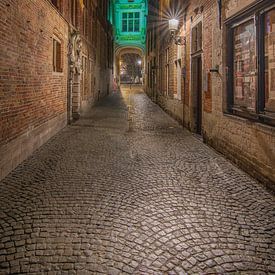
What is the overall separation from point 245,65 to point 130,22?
125 ft

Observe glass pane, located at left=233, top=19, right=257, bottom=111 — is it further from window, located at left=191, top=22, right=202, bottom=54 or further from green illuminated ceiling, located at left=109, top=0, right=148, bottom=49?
green illuminated ceiling, located at left=109, top=0, right=148, bottom=49

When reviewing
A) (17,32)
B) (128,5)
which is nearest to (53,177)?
(17,32)

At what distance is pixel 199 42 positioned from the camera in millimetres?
9461

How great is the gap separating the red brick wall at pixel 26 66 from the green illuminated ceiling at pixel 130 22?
32.6 metres

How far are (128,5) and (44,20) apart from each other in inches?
1409

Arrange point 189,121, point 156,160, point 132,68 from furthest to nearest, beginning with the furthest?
point 132,68 < point 189,121 < point 156,160

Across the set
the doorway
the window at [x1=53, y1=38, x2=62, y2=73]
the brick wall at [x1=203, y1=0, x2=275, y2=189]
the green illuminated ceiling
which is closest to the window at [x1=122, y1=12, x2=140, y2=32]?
the green illuminated ceiling

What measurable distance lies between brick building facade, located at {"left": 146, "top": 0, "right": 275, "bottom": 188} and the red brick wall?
4.38 metres

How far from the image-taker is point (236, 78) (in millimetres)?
6688

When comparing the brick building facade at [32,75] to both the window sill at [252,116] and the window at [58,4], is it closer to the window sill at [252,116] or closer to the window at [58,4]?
the window at [58,4]

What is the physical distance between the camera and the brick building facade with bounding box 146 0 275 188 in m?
5.16

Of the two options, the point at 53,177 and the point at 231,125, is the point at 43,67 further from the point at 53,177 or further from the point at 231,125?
the point at 231,125

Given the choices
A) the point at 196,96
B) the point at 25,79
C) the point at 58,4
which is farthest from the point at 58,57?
the point at 196,96

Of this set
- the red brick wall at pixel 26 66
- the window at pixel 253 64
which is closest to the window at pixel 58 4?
the red brick wall at pixel 26 66
